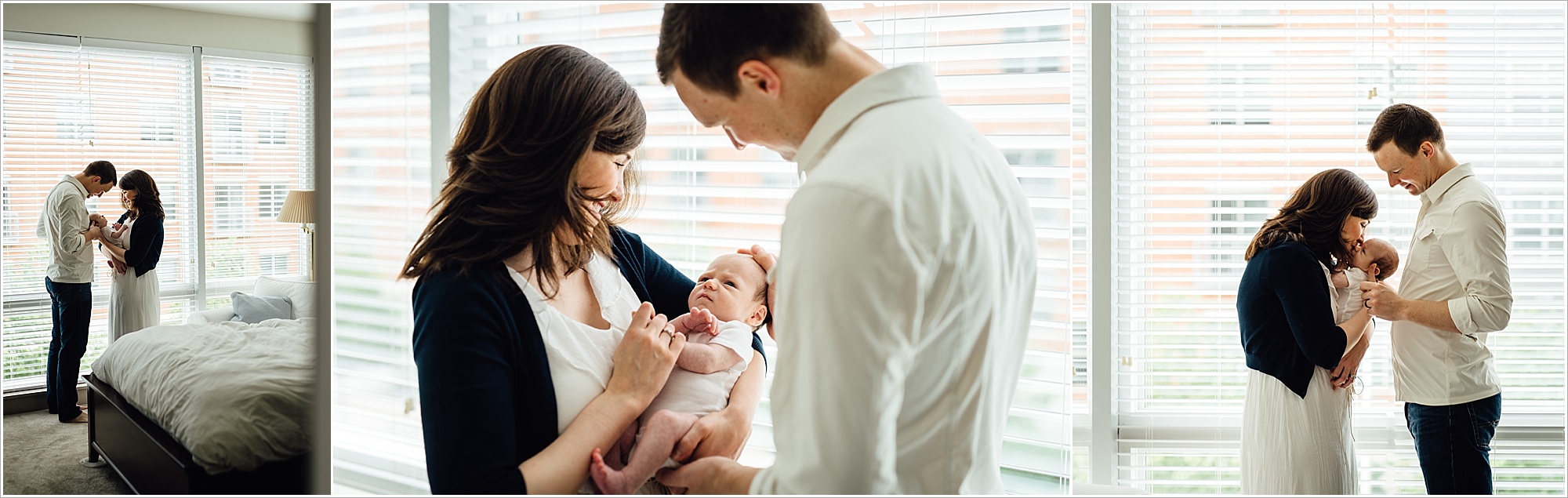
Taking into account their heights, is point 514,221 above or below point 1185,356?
above

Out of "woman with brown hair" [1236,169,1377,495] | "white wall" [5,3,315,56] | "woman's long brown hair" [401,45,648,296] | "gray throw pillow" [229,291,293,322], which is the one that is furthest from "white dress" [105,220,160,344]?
"woman with brown hair" [1236,169,1377,495]

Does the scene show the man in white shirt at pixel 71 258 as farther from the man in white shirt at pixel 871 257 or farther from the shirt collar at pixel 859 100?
the shirt collar at pixel 859 100

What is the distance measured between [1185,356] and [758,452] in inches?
63.3

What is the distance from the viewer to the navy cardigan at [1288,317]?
221 cm

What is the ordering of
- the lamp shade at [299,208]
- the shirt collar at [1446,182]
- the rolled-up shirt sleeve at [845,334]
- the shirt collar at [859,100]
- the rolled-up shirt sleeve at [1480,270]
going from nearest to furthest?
the rolled-up shirt sleeve at [845,334] → the shirt collar at [859,100] → the lamp shade at [299,208] → the rolled-up shirt sleeve at [1480,270] → the shirt collar at [1446,182]

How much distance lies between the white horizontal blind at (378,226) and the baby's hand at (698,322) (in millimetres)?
1382

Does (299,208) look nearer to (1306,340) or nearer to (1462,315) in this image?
(1306,340)

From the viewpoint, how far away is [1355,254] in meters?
2.37

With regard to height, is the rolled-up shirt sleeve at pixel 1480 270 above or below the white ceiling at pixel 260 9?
below

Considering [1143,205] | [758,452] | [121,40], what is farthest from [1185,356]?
[121,40]

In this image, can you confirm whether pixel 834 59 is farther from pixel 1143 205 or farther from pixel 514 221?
pixel 1143 205

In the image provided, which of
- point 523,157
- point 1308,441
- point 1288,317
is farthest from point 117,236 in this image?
point 1308,441

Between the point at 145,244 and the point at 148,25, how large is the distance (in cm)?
35

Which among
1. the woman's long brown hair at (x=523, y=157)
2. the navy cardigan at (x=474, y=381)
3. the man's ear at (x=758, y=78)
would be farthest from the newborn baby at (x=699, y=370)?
the man's ear at (x=758, y=78)
